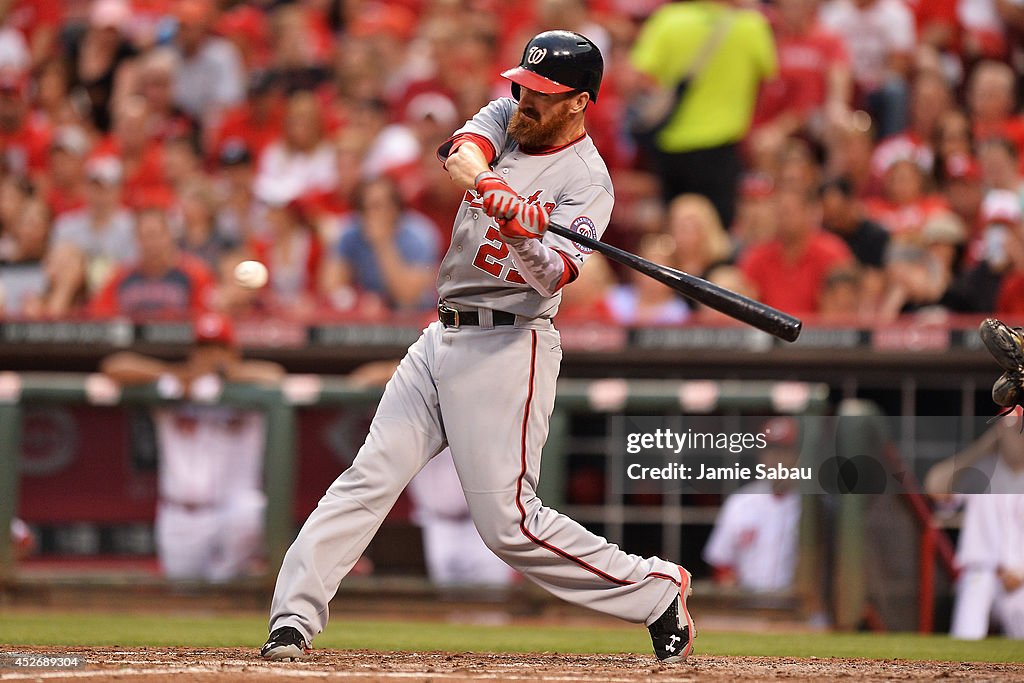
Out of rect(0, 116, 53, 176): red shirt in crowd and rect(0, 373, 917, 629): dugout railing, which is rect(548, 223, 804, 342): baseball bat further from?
rect(0, 116, 53, 176): red shirt in crowd

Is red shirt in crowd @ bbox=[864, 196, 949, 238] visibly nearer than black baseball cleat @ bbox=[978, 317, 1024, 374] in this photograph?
No

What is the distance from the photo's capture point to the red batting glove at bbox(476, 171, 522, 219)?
419cm

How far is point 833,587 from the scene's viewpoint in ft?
23.6

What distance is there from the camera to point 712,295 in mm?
4492

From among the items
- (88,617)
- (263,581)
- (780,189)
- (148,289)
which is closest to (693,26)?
(780,189)

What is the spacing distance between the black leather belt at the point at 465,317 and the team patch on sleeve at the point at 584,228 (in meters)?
0.32

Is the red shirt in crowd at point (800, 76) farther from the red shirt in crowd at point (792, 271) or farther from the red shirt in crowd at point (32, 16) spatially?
the red shirt in crowd at point (32, 16)

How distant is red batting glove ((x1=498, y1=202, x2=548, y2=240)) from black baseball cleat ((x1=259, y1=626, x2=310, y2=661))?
1.37 meters

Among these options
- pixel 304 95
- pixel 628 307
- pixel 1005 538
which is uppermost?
pixel 304 95

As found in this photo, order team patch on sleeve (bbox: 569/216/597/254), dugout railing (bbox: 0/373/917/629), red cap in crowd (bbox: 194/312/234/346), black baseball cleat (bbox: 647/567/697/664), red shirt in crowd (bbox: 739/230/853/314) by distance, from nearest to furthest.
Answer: team patch on sleeve (bbox: 569/216/597/254)
black baseball cleat (bbox: 647/567/697/664)
dugout railing (bbox: 0/373/917/629)
red cap in crowd (bbox: 194/312/234/346)
red shirt in crowd (bbox: 739/230/853/314)

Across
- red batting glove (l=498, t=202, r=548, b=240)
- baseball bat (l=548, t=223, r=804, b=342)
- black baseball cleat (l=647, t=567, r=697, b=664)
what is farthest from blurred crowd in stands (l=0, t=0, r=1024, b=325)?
red batting glove (l=498, t=202, r=548, b=240)

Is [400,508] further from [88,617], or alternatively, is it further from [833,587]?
[833,587]

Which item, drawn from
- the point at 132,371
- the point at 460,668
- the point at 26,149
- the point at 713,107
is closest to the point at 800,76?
the point at 713,107

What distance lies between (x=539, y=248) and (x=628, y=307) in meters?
4.39
